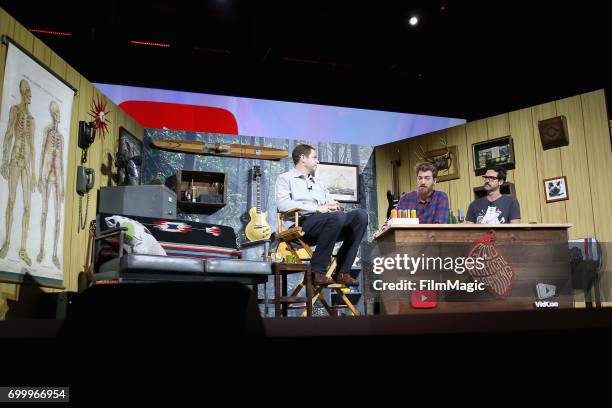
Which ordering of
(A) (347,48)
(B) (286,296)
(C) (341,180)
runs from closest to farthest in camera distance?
(B) (286,296)
(A) (347,48)
(C) (341,180)

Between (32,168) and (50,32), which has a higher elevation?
(50,32)

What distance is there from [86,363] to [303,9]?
247 inches

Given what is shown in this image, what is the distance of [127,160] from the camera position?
19.2 feet

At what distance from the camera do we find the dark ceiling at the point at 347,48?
6.29 meters

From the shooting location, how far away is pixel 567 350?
97cm

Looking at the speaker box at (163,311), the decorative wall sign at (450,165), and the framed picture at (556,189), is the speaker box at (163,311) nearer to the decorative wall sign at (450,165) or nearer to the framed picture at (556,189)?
the framed picture at (556,189)

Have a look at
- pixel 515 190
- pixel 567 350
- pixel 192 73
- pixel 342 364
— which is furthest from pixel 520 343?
pixel 192 73

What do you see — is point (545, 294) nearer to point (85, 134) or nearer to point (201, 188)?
point (85, 134)

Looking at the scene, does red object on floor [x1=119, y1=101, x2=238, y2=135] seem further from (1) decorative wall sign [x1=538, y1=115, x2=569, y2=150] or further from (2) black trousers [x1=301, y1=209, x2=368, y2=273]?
(1) decorative wall sign [x1=538, y1=115, x2=569, y2=150]

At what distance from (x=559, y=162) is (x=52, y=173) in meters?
4.83

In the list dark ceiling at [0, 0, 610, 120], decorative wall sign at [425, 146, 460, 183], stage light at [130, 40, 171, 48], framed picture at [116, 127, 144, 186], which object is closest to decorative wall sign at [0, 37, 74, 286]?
framed picture at [116, 127, 144, 186]

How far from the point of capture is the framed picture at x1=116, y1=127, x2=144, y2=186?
5.83 metres

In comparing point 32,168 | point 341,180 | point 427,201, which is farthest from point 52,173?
point 341,180

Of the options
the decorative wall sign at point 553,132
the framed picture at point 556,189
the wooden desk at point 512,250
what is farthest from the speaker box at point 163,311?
the decorative wall sign at point 553,132
